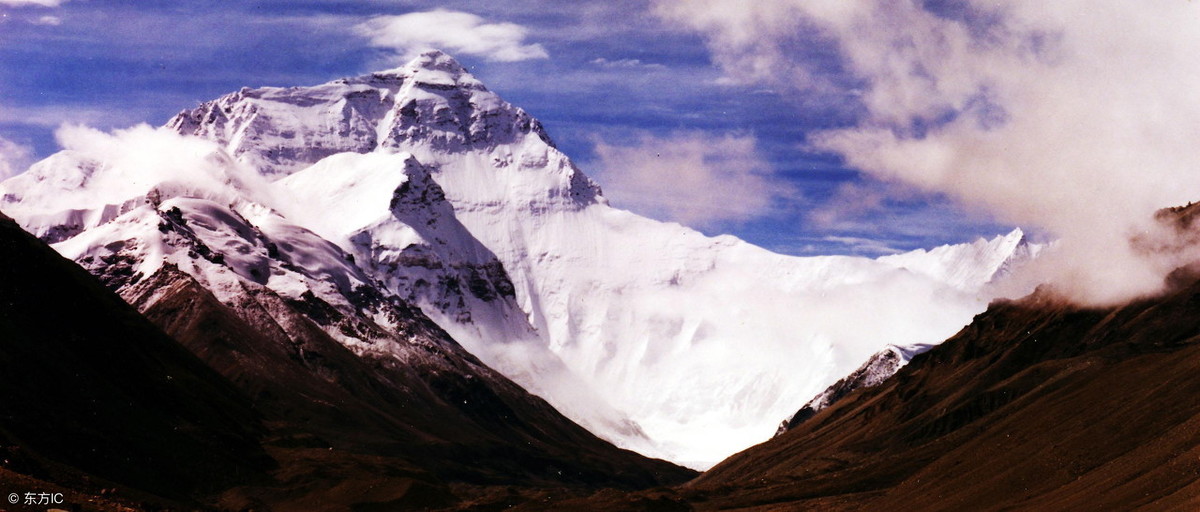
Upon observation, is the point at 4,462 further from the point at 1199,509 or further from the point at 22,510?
the point at 1199,509

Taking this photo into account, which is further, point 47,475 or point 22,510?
point 47,475

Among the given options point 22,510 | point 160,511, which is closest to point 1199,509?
point 160,511

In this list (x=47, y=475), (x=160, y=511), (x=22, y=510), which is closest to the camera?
(x=22, y=510)

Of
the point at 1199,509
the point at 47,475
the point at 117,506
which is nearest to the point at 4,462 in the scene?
the point at 47,475

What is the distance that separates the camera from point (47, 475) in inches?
7534

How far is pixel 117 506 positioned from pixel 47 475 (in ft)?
177

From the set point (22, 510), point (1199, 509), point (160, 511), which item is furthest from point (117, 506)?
point (1199, 509)

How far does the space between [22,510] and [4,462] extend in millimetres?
43618

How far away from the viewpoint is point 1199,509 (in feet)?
652

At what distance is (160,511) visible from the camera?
17162cm

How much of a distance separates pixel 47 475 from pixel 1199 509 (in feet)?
479

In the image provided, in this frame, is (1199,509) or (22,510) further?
(1199,509)

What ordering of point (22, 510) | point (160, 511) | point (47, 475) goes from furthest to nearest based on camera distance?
1. point (47, 475)
2. point (160, 511)
3. point (22, 510)

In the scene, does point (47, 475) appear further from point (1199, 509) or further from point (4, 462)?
point (1199, 509)
